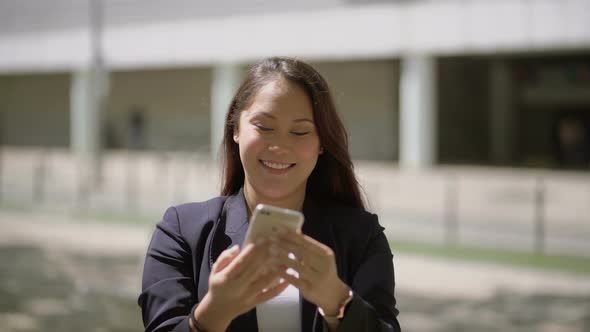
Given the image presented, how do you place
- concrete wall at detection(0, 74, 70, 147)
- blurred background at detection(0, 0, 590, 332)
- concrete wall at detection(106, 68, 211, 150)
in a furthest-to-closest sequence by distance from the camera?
concrete wall at detection(0, 74, 70, 147)
concrete wall at detection(106, 68, 211, 150)
blurred background at detection(0, 0, 590, 332)

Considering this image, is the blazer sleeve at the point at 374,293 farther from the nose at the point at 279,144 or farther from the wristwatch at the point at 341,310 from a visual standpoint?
the nose at the point at 279,144

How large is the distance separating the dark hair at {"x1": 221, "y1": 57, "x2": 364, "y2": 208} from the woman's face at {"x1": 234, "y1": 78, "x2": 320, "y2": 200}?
0.03m

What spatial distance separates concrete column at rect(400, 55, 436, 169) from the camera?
21297 mm

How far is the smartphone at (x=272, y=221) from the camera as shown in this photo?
1.61m

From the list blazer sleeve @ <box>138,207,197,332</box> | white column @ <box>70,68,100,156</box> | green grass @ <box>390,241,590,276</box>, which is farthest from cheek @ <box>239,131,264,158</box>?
white column @ <box>70,68,100,156</box>

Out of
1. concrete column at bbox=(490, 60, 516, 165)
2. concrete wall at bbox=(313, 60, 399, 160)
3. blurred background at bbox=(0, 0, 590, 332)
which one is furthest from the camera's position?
concrete column at bbox=(490, 60, 516, 165)

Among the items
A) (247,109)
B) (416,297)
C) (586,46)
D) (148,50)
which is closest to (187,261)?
(247,109)

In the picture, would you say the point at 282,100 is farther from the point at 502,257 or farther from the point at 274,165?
the point at 502,257

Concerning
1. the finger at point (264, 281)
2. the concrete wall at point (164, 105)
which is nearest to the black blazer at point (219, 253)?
the finger at point (264, 281)

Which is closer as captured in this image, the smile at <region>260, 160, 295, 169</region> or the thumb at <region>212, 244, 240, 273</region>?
the thumb at <region>212, 244, 240, 273</region>

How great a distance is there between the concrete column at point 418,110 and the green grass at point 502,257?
11.2 meters

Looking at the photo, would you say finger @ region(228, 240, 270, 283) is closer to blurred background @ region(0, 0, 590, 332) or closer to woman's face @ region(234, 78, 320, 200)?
woman's face @ region(234, 78, 320, 200)

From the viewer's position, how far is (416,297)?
746 cm

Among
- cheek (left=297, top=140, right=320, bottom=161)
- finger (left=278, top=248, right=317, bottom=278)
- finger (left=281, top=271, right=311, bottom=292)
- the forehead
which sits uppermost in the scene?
the forehead
